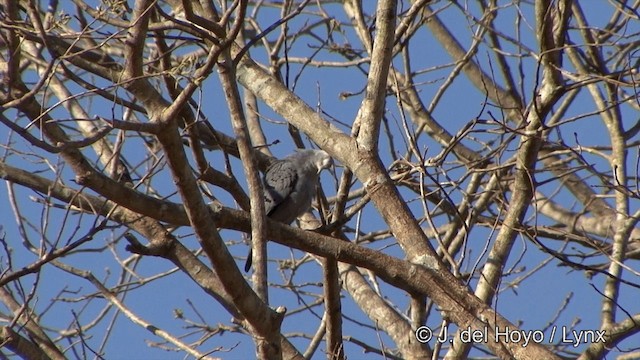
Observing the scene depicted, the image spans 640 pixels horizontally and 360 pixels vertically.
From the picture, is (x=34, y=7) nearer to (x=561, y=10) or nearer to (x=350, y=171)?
(x=350, y=171)

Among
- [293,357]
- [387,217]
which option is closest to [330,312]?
[293,357]

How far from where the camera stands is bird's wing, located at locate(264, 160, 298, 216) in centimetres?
669

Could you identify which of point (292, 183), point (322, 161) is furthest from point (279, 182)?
point (322, 161)

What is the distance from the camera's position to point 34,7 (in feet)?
11.2

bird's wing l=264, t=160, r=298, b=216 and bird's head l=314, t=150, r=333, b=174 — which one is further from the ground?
bird's head l=314, t=150, r=333, b=174

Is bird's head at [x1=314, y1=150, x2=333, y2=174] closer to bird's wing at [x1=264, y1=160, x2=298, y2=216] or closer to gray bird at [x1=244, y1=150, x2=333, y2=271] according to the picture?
gray bird at [x1=244, y1=150, x2=333, y2=271]

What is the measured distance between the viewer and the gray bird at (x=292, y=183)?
6590 mm

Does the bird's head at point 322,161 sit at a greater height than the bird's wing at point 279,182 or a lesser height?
greater

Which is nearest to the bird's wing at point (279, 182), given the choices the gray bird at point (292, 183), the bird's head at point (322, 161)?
the gray bird at point (292, 183)

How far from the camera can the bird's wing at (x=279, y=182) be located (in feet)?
21.9

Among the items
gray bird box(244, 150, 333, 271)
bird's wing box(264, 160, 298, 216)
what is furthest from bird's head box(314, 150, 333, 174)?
bird's wing box(264, 160, 298, 216)

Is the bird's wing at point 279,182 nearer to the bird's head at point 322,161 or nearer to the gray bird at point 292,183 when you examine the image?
the gray bird at point 292,183

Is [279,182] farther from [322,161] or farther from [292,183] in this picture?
[322,161]

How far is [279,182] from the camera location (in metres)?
6.75
